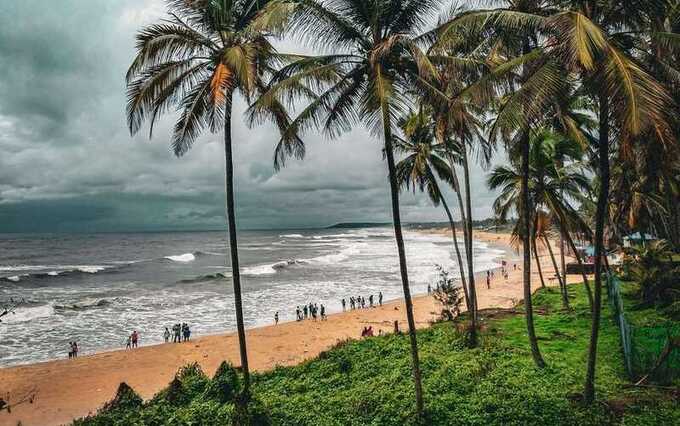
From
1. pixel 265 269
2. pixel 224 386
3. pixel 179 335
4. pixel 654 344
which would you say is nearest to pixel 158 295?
pixel 179 335

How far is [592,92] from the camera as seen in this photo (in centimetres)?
699

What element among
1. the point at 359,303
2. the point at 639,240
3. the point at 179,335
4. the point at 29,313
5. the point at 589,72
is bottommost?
the point at 359,303

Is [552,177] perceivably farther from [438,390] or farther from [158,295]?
[158,295]

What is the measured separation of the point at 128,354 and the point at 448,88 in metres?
22.2

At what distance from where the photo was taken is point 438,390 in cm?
959

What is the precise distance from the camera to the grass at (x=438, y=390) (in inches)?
316

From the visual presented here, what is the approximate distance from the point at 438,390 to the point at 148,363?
56.6 ft

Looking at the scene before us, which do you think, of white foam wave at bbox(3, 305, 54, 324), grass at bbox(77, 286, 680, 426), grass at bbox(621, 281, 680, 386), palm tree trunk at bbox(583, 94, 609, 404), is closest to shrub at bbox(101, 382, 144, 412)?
grass at bbox(77, 286, 680, 426)

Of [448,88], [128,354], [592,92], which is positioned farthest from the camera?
[128,354]

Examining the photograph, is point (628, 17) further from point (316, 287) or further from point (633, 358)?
point (316, 287)

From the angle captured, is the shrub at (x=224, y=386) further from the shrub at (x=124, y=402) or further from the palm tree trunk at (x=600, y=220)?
the palm tree trunk at (x=600, y=220)

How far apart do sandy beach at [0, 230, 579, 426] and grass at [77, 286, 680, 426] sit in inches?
235

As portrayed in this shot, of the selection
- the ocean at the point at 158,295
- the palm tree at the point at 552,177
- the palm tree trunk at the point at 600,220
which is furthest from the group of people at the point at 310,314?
the palm tree trunk at the point at 600,220

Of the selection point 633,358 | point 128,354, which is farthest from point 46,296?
point 633,358
